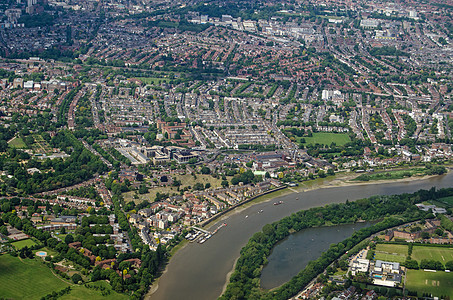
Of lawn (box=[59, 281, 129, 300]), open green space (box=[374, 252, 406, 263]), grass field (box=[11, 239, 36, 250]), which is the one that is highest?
open green space (box=[374, 252, 406, 263])

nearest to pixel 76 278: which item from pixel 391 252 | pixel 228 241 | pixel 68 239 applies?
pixel 68 239

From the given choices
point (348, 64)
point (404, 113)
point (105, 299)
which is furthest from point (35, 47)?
point (105, 299)

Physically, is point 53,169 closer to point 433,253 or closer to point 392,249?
point 392,249

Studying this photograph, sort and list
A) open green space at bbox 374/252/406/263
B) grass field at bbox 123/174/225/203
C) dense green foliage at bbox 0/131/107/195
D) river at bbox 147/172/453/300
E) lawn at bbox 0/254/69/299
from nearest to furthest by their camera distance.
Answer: lawn at bbox 0/254/69/299, river at bbox 147/172/453/300, open green space at bbox 374/252/406/263, grass field at bbox 123/174/225/203, dense green foliage at bbox 0/131/107/195

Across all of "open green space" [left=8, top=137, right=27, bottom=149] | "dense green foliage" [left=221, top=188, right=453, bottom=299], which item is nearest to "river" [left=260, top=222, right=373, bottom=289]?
"dense green foliage" [left=221, top=188, right=453, bottom=299]

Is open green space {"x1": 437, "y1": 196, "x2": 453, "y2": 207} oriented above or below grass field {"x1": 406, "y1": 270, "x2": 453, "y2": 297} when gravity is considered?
above

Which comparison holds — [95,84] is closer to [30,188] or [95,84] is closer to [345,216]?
[30,188]

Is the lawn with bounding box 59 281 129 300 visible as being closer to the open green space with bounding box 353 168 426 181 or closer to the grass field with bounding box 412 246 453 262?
the grass field with bounding box 412 246 453 262
